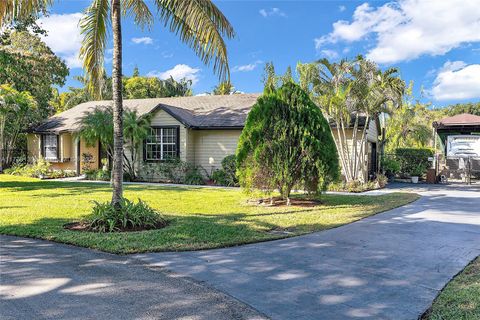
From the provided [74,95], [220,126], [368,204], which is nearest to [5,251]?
[368,204]

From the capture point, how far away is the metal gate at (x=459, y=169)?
799 inches

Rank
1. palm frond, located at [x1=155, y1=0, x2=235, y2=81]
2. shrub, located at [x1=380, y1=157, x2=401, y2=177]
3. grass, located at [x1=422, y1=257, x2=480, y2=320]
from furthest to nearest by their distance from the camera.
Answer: shrub, located at [x1=380, y1=157, x2=401, y2=177]
palm frond, located at [x1=155, y1=0, x2=235, y2=81]
grass, located at [x1=422, y1=257, x2=480, y2=320]

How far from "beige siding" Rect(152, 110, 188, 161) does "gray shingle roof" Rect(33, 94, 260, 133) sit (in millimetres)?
322

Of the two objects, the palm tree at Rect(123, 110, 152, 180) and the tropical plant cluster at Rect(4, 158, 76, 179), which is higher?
the palm tree at Rect(123, 110, 152, 180)

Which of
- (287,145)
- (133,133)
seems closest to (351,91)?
(287,145)

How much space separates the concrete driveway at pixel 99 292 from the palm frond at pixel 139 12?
6475 millimetres

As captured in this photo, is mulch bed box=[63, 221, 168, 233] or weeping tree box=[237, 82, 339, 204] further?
weeping tree box=[237, 82, 339, 204]

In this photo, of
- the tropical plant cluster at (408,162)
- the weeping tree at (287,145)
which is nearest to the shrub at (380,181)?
the tropical plant cluster at (408,162)

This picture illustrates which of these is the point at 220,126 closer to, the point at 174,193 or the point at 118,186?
the point at 174,193

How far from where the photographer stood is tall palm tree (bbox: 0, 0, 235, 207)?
7.79m

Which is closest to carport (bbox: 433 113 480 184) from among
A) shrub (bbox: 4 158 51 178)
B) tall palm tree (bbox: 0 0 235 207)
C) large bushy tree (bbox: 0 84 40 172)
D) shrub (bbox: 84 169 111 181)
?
tall palm tree (bbox: 0 0 235 207)

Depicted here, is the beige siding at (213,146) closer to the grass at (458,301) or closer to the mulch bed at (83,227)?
the mulch bed at (83,227)

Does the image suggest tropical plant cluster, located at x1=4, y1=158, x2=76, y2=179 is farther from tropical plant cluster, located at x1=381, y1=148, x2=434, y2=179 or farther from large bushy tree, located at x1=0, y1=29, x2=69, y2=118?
tropical plant cluster, located at x1=381, y1=148, x2=434, y2=179

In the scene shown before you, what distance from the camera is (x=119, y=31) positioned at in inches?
310
